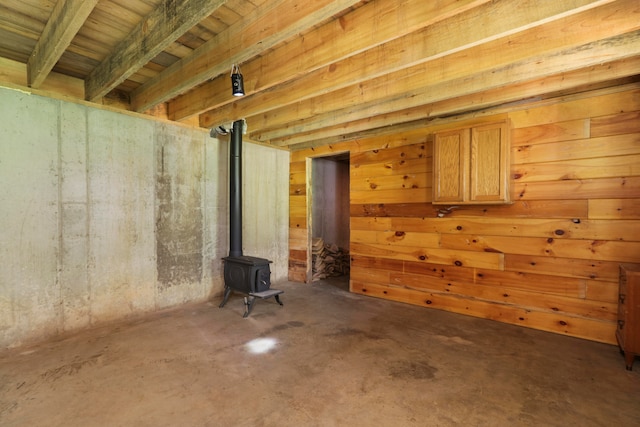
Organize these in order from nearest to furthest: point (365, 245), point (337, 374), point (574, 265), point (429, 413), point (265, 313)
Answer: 1. point (429, 413)
2. point (337, 374)
3. point (574, 265)
4. point (265, 313)
5. point (365, 245)

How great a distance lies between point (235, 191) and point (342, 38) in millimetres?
2179

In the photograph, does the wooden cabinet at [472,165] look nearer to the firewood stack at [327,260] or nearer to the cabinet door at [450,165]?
the cabinet door at [450,165]

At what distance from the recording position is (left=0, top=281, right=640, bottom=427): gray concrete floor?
1667 mm

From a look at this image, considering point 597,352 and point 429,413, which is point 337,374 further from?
point 597,352

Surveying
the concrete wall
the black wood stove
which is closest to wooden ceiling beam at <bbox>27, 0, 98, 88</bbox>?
the concrete wall

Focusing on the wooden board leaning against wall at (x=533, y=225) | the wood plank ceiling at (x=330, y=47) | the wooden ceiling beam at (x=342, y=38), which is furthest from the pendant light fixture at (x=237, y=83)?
the wooden board leaning against wall at (x=533, y=225)

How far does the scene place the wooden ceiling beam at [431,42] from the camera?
1.57 meters

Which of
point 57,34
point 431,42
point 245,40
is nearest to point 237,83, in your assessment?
point 245,40

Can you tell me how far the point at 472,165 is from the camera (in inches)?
113

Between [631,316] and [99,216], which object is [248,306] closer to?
[99,216]

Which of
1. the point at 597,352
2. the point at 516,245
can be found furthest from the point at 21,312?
the point at 597,352

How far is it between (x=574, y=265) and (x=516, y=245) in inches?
18.1

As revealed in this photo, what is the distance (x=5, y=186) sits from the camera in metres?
2.37

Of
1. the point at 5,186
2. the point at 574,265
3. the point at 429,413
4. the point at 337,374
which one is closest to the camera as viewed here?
the point at 429,413
